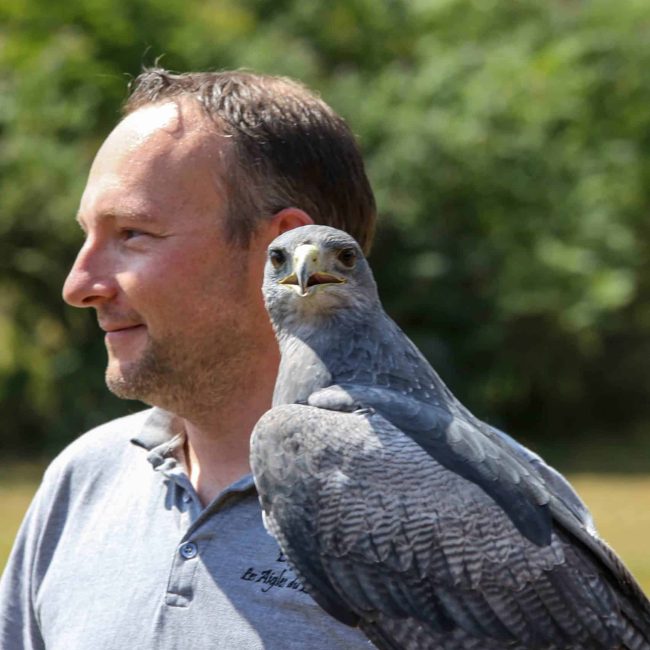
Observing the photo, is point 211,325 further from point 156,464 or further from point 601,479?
point 601,479

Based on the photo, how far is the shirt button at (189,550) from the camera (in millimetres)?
3539

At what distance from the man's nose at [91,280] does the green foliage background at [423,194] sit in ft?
52.8

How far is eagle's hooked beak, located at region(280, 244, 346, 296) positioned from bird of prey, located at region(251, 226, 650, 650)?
37 cm

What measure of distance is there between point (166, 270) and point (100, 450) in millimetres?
765

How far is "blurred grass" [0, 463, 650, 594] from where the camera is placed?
48.6 feet

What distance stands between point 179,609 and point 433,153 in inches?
759

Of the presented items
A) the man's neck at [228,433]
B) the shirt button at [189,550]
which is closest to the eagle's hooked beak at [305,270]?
the man's neck at [228,433]

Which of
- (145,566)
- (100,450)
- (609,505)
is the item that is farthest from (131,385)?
(609,505)

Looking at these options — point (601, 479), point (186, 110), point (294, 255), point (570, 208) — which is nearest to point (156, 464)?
point (294, 255)

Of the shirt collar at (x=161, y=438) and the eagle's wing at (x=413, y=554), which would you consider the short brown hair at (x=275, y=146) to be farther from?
the eagle's wing at (x=413, y=554)

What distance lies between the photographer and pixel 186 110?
3.94 m

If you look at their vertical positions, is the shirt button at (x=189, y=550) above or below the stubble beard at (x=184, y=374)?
below

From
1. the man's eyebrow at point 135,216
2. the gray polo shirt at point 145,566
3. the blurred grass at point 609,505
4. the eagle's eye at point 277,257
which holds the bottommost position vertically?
the blurred grass at point 609,505

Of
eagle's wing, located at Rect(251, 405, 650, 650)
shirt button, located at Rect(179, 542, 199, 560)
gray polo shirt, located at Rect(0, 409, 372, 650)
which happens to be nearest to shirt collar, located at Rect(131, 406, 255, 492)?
gray polo shirt, located at Rect(0, 409, 372, 650)
